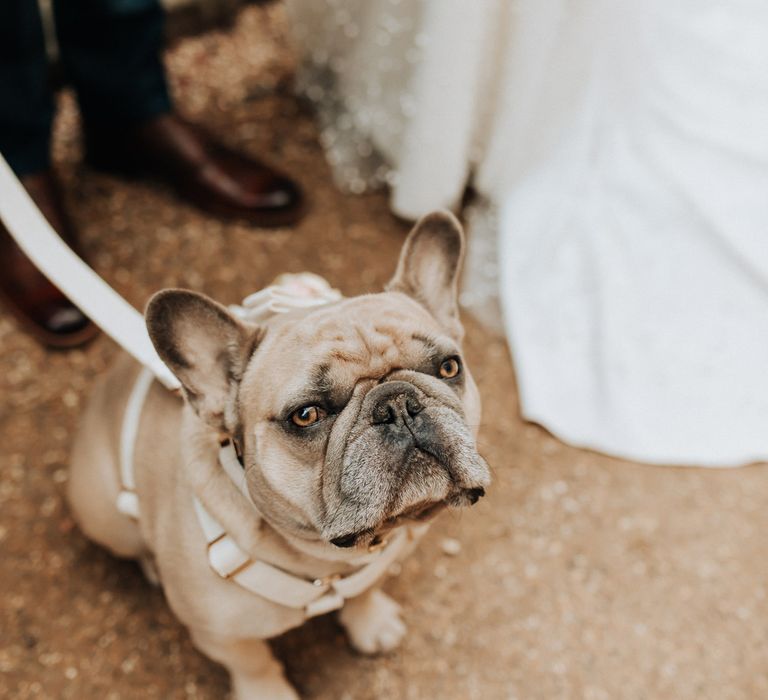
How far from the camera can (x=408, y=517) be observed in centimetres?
131

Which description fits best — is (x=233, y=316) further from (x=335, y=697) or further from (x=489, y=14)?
(x=489, y=14)

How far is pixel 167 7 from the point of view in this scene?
3168mm

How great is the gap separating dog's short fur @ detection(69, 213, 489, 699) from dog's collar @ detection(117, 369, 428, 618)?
19mm

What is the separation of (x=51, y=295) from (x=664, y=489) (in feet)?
6.07

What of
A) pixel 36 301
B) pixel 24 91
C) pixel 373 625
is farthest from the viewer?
pixel 36 301

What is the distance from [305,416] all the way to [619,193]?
1587 mm

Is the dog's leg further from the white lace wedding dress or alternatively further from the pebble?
the white lace wedding dress

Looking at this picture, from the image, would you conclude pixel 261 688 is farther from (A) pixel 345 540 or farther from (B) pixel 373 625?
(A) pixel 345 540

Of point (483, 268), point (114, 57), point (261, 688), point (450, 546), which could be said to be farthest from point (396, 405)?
point (114, 57)

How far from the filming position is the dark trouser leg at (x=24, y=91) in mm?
2086

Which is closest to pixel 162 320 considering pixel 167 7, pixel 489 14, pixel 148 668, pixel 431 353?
pixel 431 353

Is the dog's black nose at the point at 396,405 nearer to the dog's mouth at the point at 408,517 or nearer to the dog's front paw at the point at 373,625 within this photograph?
the dog's mouth at the point at 408,517

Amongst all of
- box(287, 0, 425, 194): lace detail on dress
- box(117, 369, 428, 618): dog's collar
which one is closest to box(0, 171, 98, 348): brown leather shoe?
box(117, 369, 428, 618): dog's collar

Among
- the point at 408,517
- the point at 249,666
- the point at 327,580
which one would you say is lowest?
the point at 249,666
